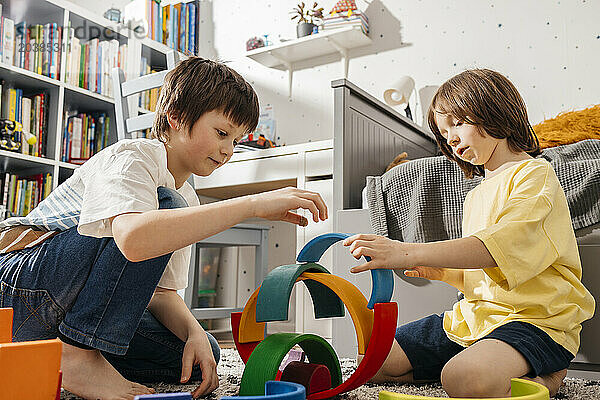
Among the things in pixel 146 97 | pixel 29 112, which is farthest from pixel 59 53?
pixel 146 97

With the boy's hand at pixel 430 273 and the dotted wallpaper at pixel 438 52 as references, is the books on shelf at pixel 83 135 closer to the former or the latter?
the dotted wallpaper at pixel 438 52

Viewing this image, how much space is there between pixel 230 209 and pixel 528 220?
0.46m

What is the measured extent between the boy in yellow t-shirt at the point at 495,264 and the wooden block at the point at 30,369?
362mm

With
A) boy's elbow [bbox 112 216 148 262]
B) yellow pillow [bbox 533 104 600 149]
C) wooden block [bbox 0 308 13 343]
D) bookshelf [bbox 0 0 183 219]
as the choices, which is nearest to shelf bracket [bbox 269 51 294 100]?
bookshelf [bbox 0 0 183 219]

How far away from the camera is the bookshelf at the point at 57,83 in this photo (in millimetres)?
2188

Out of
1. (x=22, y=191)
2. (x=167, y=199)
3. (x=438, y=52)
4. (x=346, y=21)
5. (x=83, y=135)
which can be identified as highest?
(x=346, y=21)

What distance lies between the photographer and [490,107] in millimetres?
984

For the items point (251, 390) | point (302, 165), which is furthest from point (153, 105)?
point (251, 390)

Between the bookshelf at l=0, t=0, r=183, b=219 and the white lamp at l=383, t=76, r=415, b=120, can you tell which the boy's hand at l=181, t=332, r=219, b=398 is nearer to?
the white lamp at l=383, t=76, r=415, b=120

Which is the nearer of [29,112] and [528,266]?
[528,266]

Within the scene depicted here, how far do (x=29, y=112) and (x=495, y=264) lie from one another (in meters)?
2.01

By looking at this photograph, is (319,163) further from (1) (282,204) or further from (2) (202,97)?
(1) (282,204)

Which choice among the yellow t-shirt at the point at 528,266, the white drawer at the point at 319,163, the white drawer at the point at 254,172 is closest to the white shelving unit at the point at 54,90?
the white drawer at the point at 254,172

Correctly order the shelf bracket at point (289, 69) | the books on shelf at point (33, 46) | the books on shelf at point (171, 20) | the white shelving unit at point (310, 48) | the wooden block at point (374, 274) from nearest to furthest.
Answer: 1. the wooden block at point (374, 274)
2. the books on shelf at point (33, 46)
3. the white shelving unit at point (310, 48)
4. the shelf bracket at point (289, 69)
5. the books on shelf at point (171, 20)
